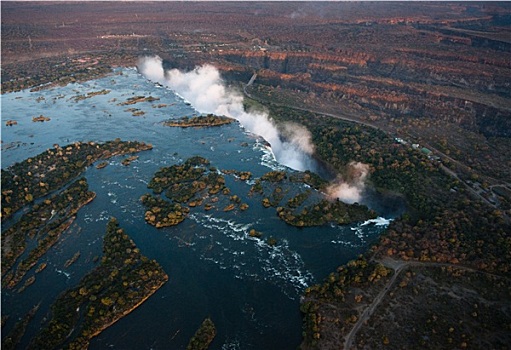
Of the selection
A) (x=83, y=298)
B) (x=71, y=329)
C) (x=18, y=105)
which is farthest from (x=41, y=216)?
(x=18, y=105)

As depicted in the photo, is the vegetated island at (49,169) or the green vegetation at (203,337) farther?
the vegetated island at (49,169)

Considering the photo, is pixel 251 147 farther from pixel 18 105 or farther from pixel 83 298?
pixel 18 105

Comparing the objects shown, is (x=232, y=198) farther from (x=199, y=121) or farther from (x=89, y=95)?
(x=89, y=95)

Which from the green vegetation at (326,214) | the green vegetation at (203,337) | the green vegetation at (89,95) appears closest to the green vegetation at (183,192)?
the green vegetation at (326,214)

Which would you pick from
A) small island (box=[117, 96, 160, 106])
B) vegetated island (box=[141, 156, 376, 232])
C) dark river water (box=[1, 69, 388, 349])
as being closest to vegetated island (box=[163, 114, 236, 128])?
dark river water (box=[1, 69, 388, 349])

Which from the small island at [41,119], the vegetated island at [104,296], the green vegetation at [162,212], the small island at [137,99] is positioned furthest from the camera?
the small island at [137,99]

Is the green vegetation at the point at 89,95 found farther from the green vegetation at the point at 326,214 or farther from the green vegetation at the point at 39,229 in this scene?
the green vegetation at the point at 326,214
